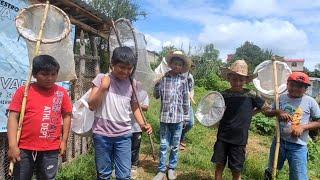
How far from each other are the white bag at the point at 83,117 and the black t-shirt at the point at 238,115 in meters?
1.73

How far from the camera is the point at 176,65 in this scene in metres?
5.63

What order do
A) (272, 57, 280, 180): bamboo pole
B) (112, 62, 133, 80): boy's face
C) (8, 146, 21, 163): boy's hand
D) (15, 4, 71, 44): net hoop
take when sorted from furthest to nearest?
(272, 57, 280, 180): bamboo pole → (112, 62, 133, 80): boy's face → (15, 4, 71, 44): net hoop → (8, 146, 21, 163): boy's hand

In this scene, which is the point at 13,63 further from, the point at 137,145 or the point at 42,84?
the point at 137,145

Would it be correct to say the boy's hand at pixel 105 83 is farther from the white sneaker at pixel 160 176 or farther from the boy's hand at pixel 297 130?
the boy's hand at pixel 297 130

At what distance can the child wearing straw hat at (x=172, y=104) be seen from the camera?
5.58 metres

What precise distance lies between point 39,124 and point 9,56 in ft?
4.05

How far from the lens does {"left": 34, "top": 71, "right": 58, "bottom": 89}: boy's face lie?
11.8ft

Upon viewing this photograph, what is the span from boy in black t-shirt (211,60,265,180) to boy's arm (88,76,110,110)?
1737 millimetres

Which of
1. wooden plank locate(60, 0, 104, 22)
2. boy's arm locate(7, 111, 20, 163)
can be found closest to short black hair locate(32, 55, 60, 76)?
boy's arm locate(7, 111, 20, 163)

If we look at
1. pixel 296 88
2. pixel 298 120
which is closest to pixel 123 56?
pixel 296 88

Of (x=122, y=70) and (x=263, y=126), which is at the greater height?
(x=122, y=70)

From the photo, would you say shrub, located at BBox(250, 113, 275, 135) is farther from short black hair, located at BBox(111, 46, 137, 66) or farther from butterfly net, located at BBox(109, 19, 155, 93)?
short black hair, located at BBox(111, 46, 137, 66)

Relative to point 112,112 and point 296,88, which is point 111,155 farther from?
point 296,88

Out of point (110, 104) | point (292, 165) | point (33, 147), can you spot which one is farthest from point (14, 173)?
point (292, 165)
